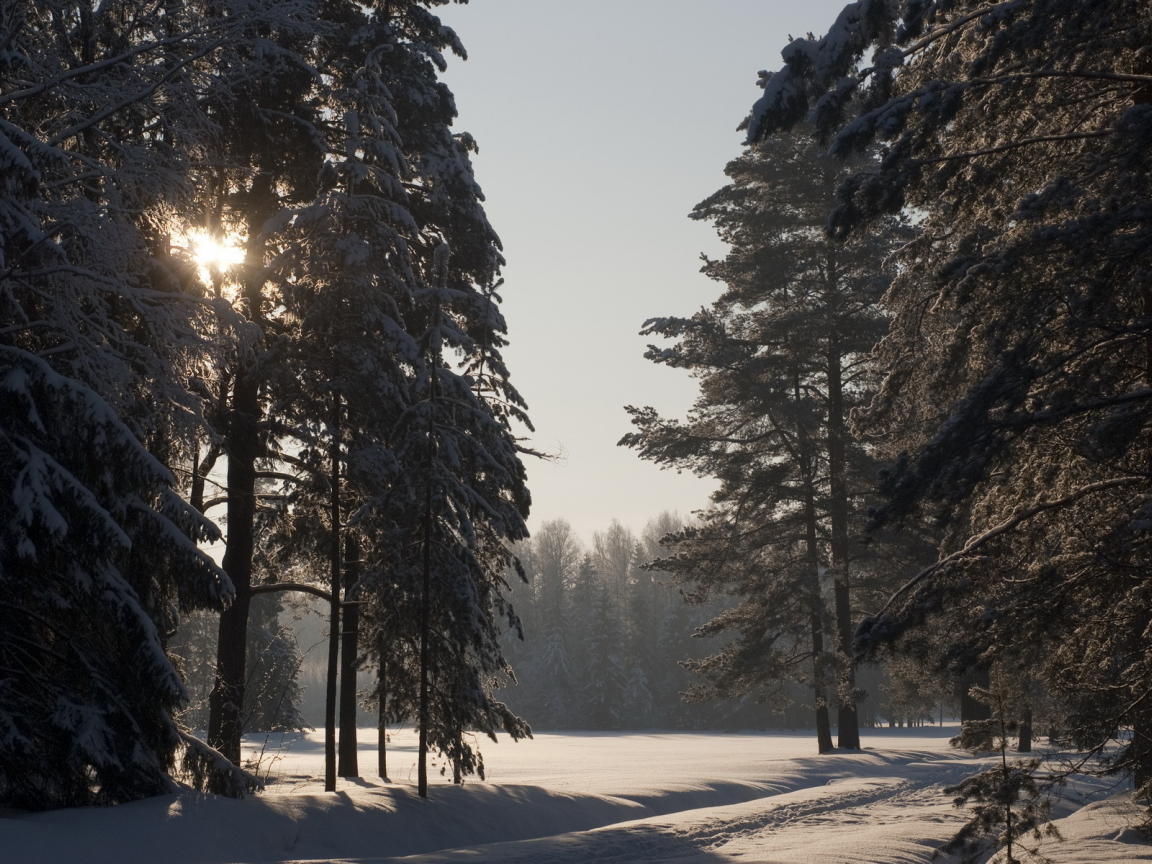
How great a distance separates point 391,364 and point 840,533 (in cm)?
1632

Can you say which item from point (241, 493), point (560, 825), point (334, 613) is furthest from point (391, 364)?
point (560, 825)

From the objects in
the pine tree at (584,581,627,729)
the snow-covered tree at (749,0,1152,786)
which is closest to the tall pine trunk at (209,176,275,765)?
the snow-covered tree at (749,0,1152,786)

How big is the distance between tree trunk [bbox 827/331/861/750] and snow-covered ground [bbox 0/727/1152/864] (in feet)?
15.4

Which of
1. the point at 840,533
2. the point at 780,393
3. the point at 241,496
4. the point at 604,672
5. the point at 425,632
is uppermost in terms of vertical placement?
the point at 780,393

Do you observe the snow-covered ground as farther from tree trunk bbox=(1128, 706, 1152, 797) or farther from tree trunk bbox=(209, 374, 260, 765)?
tree trunk bbox=(209, 374, 260, 765)

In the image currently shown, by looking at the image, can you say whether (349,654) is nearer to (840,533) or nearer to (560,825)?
(560,825)

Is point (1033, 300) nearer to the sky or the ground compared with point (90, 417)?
nearer to the sky

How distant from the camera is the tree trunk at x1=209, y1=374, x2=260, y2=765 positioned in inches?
578

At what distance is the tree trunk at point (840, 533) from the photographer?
26281mm

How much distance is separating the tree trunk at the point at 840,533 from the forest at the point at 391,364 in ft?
35.3

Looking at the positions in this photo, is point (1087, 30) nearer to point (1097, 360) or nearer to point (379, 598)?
point (1097, 360)

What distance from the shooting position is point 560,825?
50.1 feet

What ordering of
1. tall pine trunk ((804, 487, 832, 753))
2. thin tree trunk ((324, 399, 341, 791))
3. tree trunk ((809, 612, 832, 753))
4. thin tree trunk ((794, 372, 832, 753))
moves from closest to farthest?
thin tree trunk ((324, 399, 341, 791))
tree trunk ((809, 612, 832, 753))
tall pine trunk ((804, 487, 832, 753))
thin tree trunk ((794, 372, 832, 753))

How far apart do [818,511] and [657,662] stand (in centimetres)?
5033
